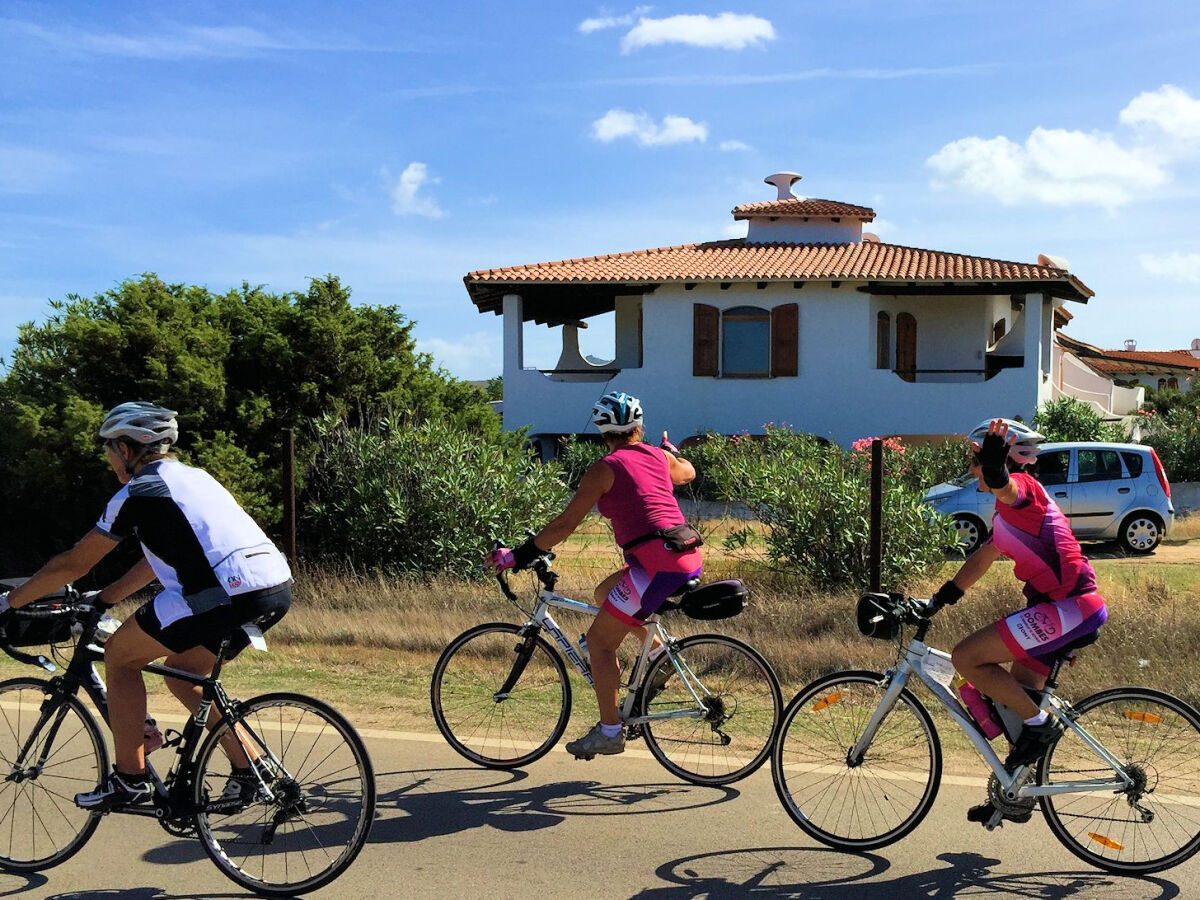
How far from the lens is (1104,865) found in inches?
178

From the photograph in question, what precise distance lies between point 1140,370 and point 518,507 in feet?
215

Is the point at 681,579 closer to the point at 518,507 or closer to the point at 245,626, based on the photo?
the point at 245,626

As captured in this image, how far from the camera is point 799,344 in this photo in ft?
87.9

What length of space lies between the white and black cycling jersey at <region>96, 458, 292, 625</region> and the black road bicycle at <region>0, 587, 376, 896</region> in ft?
0.92

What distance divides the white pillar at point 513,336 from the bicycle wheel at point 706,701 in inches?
851

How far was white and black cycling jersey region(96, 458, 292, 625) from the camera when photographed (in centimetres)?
419

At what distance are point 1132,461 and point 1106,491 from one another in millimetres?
676

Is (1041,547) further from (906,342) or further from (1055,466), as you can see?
(906,342)

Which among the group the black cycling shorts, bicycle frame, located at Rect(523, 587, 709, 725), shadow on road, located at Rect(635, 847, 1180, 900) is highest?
the black cycling shorts

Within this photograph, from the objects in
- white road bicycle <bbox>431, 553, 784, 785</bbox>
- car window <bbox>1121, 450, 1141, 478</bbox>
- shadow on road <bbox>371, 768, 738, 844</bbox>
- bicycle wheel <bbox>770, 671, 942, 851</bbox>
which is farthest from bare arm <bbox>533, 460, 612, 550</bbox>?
car window <bbox>1121, 450, 1141, 478</bbox>

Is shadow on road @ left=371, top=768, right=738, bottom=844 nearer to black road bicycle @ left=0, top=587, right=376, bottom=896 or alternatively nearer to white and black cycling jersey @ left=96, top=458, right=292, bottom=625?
black road bicycle @ left=0, top=587, right=376, bottom=896

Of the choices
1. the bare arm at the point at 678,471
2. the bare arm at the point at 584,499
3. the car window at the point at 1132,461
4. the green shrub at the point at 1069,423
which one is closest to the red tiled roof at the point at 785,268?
the green shrub at the point at 1069,423

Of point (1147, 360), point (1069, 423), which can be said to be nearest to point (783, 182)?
A: point (1069, 423)

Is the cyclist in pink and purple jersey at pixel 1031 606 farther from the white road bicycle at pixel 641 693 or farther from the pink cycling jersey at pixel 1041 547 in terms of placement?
the white road bicycle at pixel 641 693
